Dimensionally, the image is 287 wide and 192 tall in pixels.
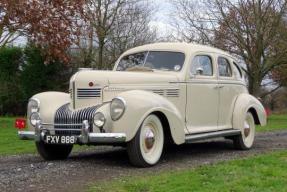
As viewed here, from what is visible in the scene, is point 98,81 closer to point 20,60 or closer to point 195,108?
point 195,108

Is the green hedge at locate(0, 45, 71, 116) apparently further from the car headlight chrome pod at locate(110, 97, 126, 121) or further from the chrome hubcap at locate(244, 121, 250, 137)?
the car headlight chrome pod at locate(110, 97, 126, 121)

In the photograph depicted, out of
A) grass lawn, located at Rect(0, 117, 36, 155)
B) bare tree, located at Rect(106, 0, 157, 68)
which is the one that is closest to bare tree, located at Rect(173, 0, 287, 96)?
bare tree, located at Rect(106, 0, 157, 68)

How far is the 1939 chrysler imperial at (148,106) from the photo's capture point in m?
8.41

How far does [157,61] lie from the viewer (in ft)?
34.1

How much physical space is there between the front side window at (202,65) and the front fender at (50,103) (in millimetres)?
2355

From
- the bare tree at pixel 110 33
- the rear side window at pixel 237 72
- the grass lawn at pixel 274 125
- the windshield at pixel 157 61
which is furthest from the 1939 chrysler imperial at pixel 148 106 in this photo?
the bare tree at pixel 110 33

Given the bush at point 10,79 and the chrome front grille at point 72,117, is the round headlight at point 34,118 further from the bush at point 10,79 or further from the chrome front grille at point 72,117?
the bush at point 10,79

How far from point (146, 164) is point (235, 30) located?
22.5 metres

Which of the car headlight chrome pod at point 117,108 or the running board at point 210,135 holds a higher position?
the car headlight chrome pod at point 117,108

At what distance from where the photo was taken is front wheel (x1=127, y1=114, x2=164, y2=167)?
27.6 ft

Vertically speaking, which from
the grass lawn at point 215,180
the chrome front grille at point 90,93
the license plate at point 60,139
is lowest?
the grass lawn at point 215,180

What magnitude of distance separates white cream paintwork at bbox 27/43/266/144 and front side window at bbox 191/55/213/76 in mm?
110

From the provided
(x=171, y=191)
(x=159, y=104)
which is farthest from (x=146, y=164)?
(x=171, y=191)

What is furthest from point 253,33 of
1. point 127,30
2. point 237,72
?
point 237,72
